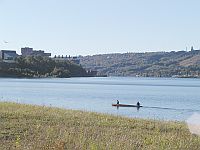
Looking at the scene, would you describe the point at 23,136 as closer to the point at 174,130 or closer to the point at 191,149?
the point at 191,149

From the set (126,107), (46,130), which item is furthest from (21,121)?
(126,107)

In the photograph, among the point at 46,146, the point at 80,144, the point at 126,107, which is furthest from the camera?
the point at 126,107

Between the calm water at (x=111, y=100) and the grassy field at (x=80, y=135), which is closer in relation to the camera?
the grassy field at (x=80, y=135)

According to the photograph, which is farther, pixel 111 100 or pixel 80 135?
pixel 111 100

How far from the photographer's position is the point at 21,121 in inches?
835

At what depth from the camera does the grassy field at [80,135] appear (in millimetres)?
13109

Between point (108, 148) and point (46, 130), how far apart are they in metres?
5.67

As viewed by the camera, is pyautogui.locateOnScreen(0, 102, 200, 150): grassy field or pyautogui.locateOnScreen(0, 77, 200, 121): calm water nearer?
pyautogui.locateOnScreen(0, 102, 200, 150): grassy field

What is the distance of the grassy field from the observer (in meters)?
13.1

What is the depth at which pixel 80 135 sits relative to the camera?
1561 centimetres

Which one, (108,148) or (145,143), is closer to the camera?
(108,148)

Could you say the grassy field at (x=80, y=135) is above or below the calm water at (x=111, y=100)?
above

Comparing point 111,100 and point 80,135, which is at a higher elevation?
point 80,135

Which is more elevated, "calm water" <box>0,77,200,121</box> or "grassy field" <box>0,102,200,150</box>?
"grassy field" <box>0,102,200,150</box>
